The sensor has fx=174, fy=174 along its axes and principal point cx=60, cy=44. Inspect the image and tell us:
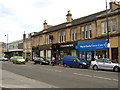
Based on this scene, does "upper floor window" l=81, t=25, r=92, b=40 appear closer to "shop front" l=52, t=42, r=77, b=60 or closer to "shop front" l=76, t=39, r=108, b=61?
"shop front" l=76, t=39, r=108, b=61

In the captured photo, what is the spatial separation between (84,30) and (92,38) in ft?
9.14

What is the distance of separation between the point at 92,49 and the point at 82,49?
236cm

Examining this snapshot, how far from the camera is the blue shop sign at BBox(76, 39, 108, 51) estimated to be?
25.8 meters

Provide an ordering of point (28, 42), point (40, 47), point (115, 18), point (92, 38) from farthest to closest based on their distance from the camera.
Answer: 1. point (28, 42)
2. point (40, 47)
3. point (92, 38)
4. point (115, 18)

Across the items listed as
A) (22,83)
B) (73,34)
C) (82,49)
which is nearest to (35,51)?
(73,34)

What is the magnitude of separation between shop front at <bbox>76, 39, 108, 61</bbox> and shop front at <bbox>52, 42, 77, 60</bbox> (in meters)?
1.75

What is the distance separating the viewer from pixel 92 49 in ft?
91.2

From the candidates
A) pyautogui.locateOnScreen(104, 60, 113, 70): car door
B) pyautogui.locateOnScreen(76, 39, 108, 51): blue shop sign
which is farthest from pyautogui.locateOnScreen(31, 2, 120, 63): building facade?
pyautogui.locateOnScreen(104, 60, 113, 70): car door

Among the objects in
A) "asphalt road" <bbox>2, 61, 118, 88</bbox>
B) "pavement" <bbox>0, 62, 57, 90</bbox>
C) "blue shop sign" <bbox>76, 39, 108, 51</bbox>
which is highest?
"blue shop sign" <bbox>76, 39, 108, 51</bbox>

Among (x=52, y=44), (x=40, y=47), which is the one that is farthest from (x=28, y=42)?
(x=52, y=44)

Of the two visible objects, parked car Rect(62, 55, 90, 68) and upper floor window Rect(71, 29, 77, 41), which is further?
upper floor window Rect(71, 29, 77, 41)

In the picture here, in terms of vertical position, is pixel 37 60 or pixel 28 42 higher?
pixel 28 42

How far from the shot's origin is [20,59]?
33.1m

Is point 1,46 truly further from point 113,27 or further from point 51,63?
point 113,27
